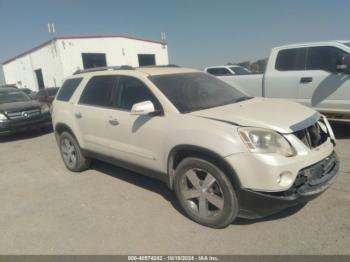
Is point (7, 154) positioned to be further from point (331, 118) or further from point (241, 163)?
point (331, 118)

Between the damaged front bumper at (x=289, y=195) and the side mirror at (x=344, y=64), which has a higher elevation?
the side mirror at (x=344, y=64)

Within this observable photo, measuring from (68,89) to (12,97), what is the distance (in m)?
6.25

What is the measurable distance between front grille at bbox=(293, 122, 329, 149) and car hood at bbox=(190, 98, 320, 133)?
0.07m

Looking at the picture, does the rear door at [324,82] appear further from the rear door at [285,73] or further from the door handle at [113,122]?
the door handle at [113,122]

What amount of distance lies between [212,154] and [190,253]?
98cm

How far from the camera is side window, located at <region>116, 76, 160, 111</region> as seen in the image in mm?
3920

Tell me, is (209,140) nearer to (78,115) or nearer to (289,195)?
(289,195)

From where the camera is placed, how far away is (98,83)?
15.8 feet

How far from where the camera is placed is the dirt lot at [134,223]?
119 inches

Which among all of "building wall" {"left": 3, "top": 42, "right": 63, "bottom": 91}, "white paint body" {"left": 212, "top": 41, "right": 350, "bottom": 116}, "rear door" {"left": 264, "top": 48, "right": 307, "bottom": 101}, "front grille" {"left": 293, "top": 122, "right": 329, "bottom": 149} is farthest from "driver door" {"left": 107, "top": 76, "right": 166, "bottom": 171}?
"building wall" {"left": 3, "top": 42, "right": 63, "bottom": 91}

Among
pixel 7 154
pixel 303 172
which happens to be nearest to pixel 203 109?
pixel 303 172

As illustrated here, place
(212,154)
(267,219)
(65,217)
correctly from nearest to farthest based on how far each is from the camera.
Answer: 1. (212,154)
2. (267,219)
3. (65,217)

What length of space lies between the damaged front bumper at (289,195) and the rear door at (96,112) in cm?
232

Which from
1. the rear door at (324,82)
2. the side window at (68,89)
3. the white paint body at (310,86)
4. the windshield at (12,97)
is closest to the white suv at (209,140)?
the side window at (68,89)
